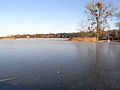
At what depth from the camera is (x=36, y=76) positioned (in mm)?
6832

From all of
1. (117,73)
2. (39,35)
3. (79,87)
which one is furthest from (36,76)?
(39,35)

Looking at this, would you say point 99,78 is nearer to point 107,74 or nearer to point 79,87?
point 107,74

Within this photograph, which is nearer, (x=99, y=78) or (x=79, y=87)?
(x=79, y=87)

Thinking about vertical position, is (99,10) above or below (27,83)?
above

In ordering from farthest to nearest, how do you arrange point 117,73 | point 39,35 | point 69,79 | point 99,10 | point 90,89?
1. point 39,35
2. point 99,10
3. point 117,73
4. point 69,79
5. point 90,89

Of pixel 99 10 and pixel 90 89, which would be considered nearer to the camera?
pixel 90 89

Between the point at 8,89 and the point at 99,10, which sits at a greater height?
the point at 99,10

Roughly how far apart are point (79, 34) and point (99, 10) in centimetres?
722

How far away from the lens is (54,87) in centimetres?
540

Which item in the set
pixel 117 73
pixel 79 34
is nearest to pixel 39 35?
pixel 79 34

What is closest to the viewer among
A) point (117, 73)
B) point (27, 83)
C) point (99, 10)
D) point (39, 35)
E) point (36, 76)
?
point (27, 83)

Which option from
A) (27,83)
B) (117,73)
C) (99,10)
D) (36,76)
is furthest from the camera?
(99,10)

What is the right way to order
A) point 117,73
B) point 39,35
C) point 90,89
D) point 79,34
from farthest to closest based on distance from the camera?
point 39,35
point 79,34
point 117,73
point 90,89

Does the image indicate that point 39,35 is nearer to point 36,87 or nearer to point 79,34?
point 79,34
